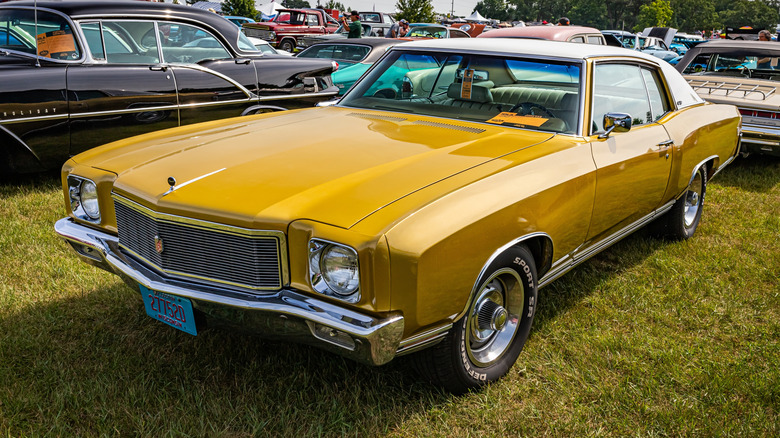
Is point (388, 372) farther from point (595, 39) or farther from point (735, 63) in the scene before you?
point (595, 39)

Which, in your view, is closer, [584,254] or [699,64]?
[584,254]

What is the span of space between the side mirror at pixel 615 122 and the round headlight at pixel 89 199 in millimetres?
2426

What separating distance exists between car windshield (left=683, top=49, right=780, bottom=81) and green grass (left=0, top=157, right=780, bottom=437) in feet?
14.3

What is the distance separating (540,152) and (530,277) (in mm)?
572

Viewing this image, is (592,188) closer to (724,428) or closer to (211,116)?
(724,428)

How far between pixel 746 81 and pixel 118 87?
6.41 metres

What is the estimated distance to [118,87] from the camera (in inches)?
202

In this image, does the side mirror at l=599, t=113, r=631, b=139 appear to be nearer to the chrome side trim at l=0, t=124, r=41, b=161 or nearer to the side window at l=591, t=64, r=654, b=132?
the side window at l=591, t=64, r=654, b=132

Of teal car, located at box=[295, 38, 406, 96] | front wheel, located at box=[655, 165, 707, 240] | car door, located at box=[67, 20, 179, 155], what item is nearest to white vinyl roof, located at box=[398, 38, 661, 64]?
front wheel, located at box=[655, 165, 707, 240]

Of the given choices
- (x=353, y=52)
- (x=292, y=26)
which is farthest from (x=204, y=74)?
(x=292, y=26)

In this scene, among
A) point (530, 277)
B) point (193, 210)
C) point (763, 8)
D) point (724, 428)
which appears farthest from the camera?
point (763, 8)

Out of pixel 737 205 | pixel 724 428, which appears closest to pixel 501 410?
pixel 724 428

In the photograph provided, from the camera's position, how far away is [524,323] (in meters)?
2.83

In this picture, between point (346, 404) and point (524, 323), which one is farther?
point (524, 323)
